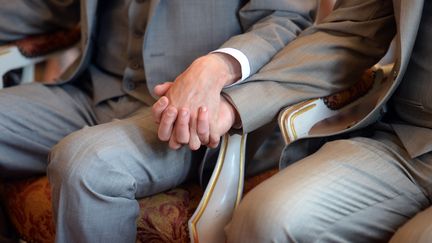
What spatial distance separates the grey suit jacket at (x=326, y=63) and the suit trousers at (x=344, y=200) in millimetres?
104

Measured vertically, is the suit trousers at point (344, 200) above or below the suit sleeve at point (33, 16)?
below

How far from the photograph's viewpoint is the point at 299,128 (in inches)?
40.7

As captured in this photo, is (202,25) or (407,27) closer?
(407,27)

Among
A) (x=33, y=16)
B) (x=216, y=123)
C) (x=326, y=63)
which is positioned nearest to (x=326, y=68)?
(x=326, y=63)

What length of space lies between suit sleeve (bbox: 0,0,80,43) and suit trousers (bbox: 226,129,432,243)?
80cm

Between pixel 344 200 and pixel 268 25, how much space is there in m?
0.42

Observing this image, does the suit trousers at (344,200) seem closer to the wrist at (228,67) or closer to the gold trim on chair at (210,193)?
the gold trim on chair at (210,193)

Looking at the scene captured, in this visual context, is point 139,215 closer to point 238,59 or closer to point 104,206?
point 104,206

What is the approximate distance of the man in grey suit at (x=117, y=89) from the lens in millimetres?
1021

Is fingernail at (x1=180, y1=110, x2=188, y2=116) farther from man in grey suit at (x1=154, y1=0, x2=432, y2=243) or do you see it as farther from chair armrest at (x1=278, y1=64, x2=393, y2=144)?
chair armrest at (x1=278, y1=64, x2=393, y2=144)

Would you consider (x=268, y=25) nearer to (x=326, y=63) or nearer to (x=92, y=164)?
(x=326, y=63)

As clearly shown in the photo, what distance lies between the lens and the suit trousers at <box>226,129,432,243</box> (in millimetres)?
866

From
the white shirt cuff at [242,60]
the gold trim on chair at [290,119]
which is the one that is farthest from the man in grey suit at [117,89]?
the gold trim on chair at [290,119]

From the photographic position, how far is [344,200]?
902mm
